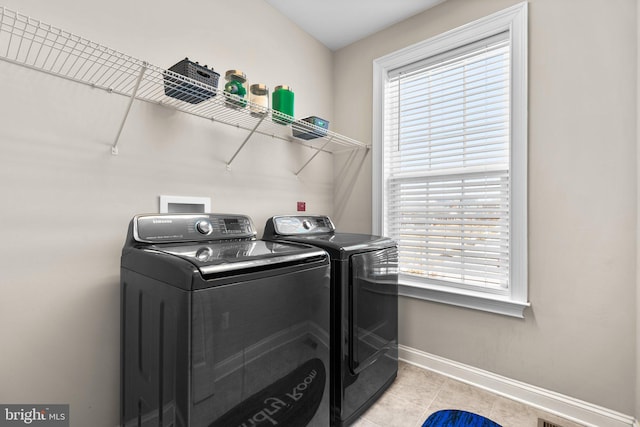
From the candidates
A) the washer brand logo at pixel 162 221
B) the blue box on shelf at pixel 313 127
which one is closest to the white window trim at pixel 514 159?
the blue box on shelf at pixel 313 127

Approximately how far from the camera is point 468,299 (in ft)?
6.26

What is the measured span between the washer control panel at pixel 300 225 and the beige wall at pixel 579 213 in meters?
1.16

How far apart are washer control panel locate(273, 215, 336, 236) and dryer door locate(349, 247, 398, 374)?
54cm

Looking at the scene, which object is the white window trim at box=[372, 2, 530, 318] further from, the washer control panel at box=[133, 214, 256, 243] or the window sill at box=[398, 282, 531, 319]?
the washer control panel at box=[133, 214, 256, 243]

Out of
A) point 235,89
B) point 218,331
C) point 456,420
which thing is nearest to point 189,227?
point 218,331

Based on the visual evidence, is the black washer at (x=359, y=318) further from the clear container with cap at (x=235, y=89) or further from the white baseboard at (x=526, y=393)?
the clear container with cap at (x=235, y=89)

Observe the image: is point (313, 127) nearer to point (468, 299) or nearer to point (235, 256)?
point (235, 256)

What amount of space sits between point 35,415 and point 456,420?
5.76 feet

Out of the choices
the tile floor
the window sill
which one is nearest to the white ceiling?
the window sill

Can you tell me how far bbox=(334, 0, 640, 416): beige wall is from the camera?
1.47 metres

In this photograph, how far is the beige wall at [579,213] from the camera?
1.47 meters

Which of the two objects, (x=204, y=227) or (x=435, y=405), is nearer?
(x=204, y=227)

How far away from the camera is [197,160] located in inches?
64.4

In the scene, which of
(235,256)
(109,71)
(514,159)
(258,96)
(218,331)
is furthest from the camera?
(514,159)
